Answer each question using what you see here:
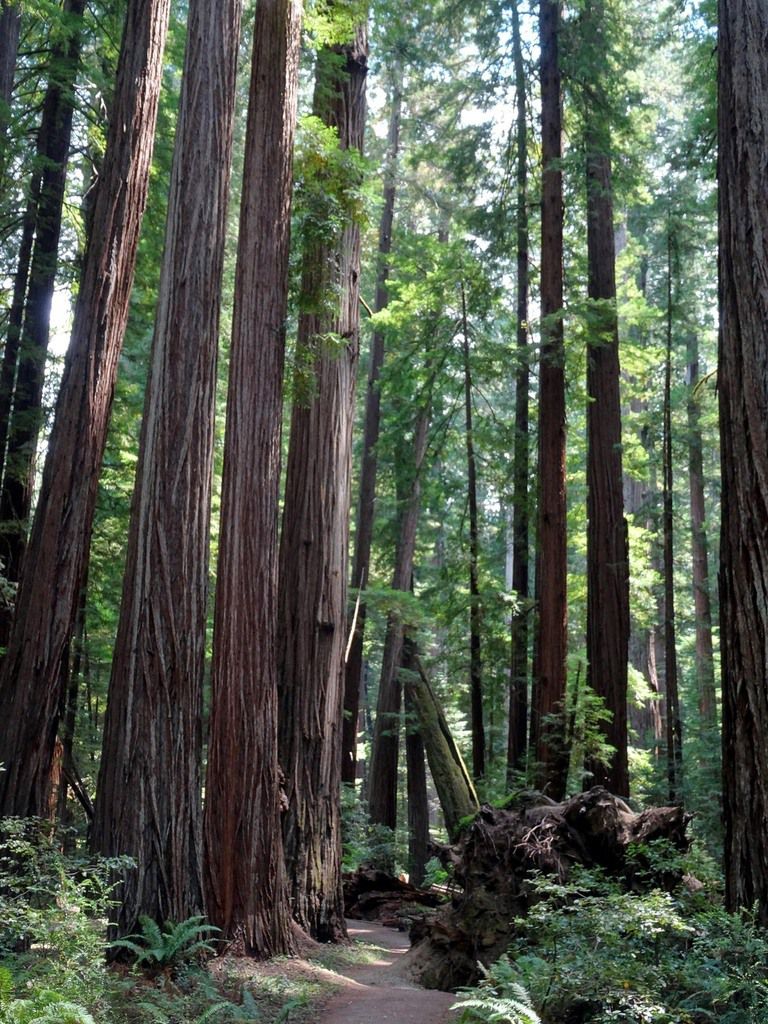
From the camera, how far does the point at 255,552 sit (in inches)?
323

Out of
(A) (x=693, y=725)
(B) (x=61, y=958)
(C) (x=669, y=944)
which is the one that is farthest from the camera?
(A) (x=693, y=725)

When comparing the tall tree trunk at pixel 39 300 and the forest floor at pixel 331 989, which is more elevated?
the tall tree trunk at pixel 39 300

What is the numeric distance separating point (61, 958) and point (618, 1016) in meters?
2.96

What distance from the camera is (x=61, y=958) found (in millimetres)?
4988

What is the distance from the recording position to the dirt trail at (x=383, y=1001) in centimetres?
648

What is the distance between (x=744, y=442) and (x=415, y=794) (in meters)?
14.6

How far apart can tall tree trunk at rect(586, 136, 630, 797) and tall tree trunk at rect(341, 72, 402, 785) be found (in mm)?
5036

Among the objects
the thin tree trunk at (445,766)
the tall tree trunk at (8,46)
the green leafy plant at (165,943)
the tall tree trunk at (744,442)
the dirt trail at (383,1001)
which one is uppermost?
the tall tree trunk at (8,46)

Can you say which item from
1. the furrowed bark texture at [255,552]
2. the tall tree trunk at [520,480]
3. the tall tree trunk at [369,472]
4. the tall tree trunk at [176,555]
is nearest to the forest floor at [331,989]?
the furrowed bark texture at [255,552]

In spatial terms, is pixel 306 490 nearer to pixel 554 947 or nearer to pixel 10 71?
pixel 554 947

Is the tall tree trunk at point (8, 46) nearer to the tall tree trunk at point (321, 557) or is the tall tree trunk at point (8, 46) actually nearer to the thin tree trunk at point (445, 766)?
the tall tree trunk at point (321, 557)

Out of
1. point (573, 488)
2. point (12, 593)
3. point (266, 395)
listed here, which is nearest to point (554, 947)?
point (266, 395)

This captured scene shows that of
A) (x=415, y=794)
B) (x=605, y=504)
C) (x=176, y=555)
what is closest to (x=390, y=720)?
(x=415, y=794)

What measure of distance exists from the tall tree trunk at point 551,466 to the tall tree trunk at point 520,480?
1110 mm
